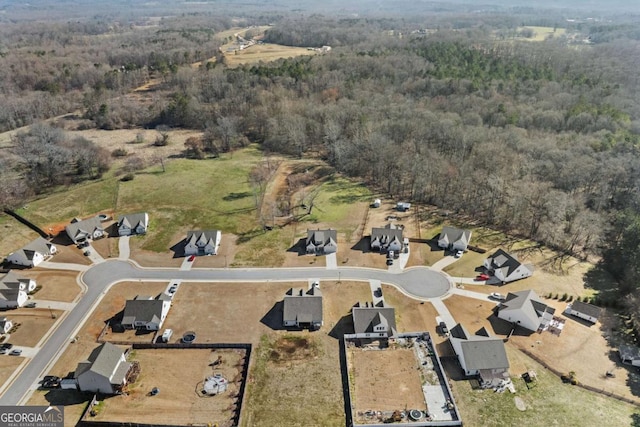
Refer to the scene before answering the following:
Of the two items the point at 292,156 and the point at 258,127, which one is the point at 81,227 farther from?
the point at 258,127

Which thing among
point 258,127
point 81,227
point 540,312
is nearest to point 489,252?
point 540,312

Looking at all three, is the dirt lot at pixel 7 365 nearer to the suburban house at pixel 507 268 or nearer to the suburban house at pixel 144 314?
the suburban house at pixel 144 314

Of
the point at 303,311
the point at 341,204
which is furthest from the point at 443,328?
the point at 341,204

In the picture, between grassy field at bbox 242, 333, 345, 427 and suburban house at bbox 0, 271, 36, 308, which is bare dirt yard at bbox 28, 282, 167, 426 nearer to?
suburban house at bbox 0, 271, 36, 308

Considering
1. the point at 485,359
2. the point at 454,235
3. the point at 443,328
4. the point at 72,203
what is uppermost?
the point at 454,235

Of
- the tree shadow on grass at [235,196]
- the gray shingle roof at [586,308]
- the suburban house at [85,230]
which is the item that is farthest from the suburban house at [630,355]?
the suburban house at [85,230]

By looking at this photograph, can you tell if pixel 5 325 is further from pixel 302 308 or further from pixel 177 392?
pixel 302 308
